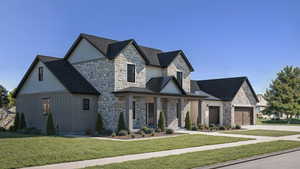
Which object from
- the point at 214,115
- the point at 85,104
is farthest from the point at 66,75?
the point at 214,115

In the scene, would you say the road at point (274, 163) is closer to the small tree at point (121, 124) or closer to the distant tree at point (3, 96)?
the small tree at point (121, 124)

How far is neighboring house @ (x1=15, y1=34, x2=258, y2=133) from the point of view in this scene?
2558cm

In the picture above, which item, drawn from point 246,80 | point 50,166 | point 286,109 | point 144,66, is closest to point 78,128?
point 144,66

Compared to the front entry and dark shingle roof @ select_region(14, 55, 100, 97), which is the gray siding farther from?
the front entry

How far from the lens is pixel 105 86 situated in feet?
86.3

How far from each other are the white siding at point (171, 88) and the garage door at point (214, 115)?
9401mm

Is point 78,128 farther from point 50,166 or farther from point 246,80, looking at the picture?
point 246,80

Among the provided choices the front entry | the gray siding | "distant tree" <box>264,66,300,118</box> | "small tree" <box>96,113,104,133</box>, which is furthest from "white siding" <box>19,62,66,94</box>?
"distant tree" <box>264,66,300,118</box>

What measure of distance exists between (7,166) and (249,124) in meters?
36.5

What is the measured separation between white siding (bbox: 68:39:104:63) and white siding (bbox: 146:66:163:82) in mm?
5176

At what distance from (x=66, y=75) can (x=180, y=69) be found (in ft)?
37.9

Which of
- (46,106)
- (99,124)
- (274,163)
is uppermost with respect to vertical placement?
(46,106)

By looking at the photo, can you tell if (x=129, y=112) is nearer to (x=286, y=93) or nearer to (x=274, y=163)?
(x=274, y=163)

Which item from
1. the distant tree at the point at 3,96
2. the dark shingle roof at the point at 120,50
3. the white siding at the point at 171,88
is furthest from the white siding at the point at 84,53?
the distant tree at the point at 3,96
